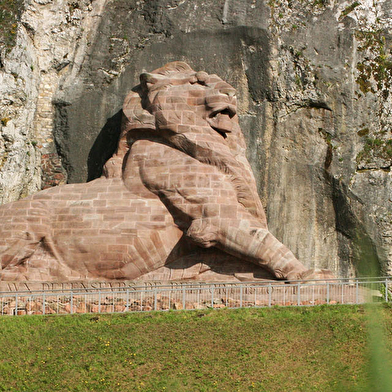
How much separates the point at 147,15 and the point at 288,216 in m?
7.11

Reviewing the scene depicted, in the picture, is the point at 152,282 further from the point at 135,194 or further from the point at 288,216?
the point at 288,216

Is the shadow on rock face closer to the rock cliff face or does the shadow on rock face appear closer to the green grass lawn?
the rock cliff face

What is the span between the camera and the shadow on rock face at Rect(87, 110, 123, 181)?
18.2 metres

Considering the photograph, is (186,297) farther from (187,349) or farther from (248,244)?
(187,349)

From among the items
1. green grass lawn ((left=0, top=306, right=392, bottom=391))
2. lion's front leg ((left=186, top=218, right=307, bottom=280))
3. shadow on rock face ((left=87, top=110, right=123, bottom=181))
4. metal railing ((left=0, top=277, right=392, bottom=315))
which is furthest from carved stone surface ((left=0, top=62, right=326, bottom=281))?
green grass lawn ((left=0, top=306, right=392, bottom=391))

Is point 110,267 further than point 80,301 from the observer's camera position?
Yes

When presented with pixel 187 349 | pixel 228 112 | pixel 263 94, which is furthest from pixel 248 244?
pixel 263 94

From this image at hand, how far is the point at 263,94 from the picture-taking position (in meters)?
18.3

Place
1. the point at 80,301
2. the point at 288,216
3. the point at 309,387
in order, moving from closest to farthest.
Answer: the point at 309,387 → the point at 80,301 → the point at 288,216

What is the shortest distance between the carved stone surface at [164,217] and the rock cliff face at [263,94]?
7.79 feet

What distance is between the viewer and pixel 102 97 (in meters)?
18.8

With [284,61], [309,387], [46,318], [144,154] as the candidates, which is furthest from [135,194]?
[309,387]

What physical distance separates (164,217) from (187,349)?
4767 millimetres

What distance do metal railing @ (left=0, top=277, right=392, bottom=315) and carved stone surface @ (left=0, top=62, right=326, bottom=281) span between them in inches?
25.5
